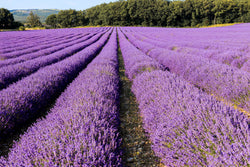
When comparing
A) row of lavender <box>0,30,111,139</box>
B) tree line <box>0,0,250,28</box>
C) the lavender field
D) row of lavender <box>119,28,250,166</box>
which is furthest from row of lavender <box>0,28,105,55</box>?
tree line <box>0,0,250,28</box>

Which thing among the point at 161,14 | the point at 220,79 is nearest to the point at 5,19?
the point at 161,14

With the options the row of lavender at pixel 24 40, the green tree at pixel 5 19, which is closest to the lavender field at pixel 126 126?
the row of lavender at pixel 24 40

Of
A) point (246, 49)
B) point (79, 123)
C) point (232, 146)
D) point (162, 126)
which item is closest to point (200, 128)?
point (232, 146)

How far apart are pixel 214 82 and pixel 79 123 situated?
327 centimetres

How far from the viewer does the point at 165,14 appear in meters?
49.0

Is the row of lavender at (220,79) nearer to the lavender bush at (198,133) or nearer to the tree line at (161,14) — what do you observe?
the lavender bush at (198,133)

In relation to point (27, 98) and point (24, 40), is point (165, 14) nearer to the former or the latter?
point (24, 40)

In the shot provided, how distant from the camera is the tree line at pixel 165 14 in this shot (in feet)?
147

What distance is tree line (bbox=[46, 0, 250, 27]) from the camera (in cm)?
4478

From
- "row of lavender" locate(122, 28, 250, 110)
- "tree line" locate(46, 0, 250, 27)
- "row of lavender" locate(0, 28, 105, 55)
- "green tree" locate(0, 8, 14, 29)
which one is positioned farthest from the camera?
"green tree" locate(0, 8, 14, 29)

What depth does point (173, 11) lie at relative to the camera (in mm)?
48500

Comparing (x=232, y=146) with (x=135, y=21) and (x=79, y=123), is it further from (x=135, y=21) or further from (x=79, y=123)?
(x=135, y=21)

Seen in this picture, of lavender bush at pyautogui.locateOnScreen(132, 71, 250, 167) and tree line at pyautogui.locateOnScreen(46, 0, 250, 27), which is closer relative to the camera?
lavender bush at pyautogui.locateOnScreen(132, 71, 250, 167)

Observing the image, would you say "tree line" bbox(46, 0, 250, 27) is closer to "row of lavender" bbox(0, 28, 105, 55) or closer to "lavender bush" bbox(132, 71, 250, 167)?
"row of lavender" bbox(0, 28, 105, 55)
